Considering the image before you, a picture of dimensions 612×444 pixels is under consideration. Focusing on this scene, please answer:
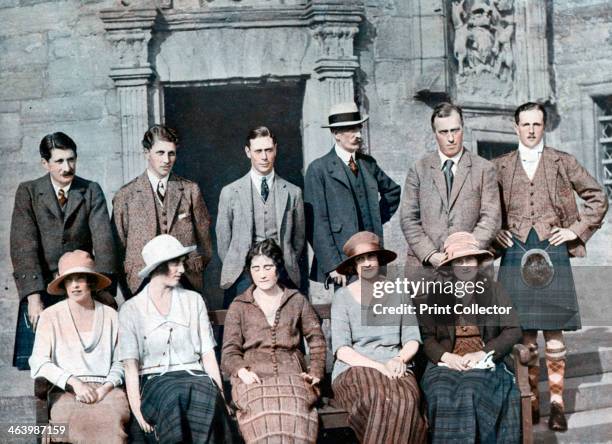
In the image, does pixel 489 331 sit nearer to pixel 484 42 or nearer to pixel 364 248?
pixel 364 248

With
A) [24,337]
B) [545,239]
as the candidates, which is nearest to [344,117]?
[545,239]

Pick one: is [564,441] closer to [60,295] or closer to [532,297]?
[532,297]

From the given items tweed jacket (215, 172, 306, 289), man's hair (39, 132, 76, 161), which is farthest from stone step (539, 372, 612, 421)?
man's hair (39, 132, 76, 161)

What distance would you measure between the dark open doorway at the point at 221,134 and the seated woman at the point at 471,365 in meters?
5.12

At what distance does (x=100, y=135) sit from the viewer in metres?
8.38

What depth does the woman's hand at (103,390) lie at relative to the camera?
5.11 metres

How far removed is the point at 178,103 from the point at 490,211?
17.9 feet

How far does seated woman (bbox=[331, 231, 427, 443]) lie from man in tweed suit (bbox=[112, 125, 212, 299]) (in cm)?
95

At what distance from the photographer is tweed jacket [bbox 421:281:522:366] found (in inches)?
214

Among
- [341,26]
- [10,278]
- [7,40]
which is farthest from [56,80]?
[341,26]

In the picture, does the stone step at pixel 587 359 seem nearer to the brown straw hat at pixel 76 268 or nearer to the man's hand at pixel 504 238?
the man's hand at pixel 504 238

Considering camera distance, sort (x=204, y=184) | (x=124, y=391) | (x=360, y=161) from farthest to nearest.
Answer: (x=204, y=184) < (x=360, y=161) < (x=124, y=391)

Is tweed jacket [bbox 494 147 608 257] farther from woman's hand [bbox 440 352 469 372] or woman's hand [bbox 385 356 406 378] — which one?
woman's hand [bbox 385 356 406 378]

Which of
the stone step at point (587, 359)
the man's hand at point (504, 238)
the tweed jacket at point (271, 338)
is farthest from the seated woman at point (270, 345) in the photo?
the stone step at point (587, 359)
